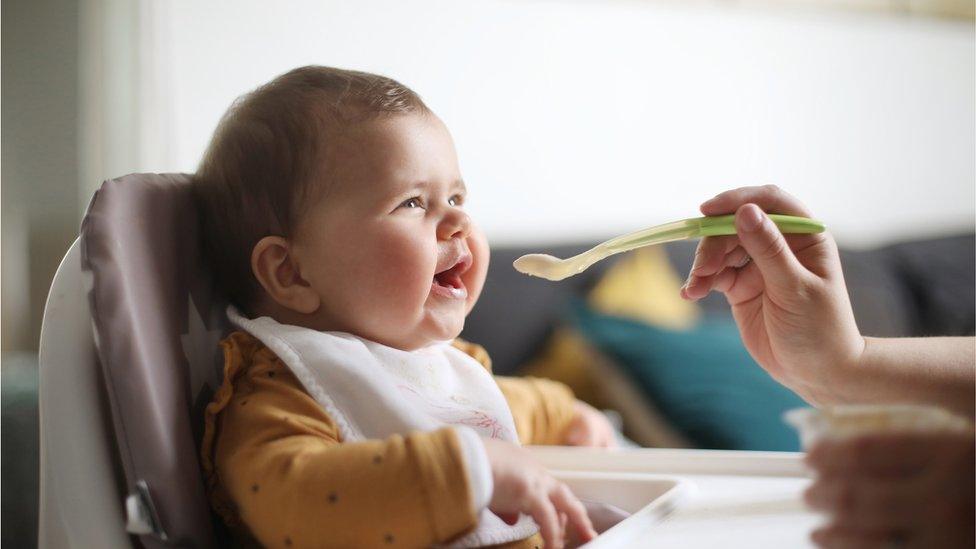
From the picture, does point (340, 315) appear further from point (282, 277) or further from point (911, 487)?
point (911, 487)

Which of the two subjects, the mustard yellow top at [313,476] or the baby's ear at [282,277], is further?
the baby's ear at [282,277]

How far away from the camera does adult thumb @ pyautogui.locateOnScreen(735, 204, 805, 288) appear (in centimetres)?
52

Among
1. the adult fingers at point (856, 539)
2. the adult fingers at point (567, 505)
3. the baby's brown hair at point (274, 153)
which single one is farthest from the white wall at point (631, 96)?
the adult fingers at point (856, 539)

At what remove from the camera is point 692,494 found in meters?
0.58

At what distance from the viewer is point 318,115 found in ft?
1.86

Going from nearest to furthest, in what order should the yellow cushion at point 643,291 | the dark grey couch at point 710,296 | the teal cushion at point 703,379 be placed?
1. the teal cushion at point 703,379
2. the dark grey couch at point 710,296
3. the yellow cushion at point 643,291

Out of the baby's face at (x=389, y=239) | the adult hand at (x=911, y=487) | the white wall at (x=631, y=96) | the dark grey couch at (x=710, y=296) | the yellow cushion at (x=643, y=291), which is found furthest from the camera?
the yellow cushion at (x=643, y=291)

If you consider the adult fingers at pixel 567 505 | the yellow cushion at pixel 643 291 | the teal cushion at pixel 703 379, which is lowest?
the teal cushion at pixel 703 379

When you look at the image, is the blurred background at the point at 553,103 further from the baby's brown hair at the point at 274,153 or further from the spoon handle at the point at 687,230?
the spoon handle at the point at 687,230

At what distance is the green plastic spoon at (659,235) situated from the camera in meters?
0.53

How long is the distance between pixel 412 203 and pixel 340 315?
9 cm

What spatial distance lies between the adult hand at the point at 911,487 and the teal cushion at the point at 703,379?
3.30 ft

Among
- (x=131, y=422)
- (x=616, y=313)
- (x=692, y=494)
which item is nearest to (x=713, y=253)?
(x=692, y=494)

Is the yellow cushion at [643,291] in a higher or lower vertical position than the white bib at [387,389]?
lower
